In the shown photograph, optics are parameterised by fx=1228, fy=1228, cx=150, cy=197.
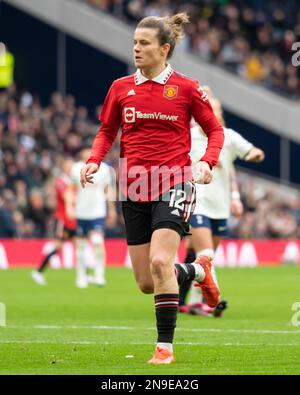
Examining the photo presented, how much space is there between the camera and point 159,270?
945 centimetres

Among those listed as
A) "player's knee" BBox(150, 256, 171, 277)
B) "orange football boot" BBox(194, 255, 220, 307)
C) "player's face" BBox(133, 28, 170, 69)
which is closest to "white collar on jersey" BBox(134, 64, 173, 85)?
"player's face" BBox(133, 28, 170, 69)

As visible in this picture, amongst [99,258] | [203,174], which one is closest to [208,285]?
[203,174]

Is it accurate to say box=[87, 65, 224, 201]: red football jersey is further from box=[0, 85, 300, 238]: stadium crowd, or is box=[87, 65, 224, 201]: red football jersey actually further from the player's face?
box=[0, 85, 300, 238]: stadium crowd

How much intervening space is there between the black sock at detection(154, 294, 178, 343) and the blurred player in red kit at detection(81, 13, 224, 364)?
11mm

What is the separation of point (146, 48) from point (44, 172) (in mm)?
19713

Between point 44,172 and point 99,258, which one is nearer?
point 99,258

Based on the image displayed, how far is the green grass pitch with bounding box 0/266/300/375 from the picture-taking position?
9.33 m

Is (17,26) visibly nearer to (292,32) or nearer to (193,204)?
(292,32)

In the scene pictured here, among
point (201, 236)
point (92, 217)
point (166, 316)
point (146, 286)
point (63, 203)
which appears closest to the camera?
point (166, 316)

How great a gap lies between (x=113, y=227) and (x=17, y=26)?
336 inches

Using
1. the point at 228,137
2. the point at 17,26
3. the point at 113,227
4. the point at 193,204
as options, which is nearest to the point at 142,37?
the point at 193,204

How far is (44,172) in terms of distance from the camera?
29.3m

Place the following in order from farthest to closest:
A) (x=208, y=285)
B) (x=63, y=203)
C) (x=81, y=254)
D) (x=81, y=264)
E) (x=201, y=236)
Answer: (x=63, y=203) < (x=81, y=254) < (x=81, y=264) < (x=201, y=236) < (x=208, y=285)

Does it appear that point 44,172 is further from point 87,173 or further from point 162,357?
point 162,357
